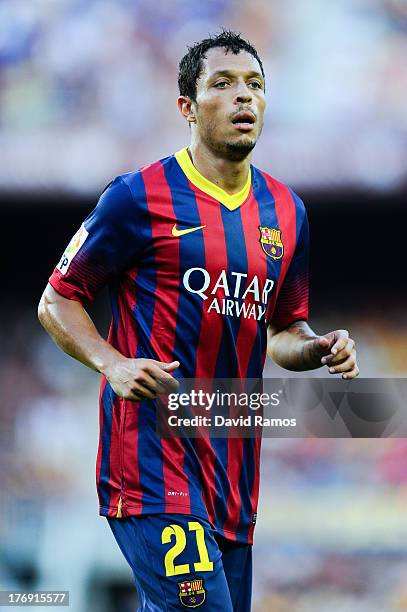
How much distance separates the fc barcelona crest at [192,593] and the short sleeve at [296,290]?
1087mm

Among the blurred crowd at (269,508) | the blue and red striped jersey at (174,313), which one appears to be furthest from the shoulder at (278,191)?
the blurred crowd at (269,508)

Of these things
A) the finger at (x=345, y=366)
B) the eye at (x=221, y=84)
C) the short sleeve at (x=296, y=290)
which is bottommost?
the finger at (x=345, y=366)

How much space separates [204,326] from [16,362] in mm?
2639

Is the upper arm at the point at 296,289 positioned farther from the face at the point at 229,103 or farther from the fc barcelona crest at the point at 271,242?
the face at the point at 229,103

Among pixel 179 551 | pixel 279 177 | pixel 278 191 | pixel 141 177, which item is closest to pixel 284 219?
pixel 278 191

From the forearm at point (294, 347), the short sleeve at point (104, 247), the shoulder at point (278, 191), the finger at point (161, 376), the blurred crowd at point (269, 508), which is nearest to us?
the finger at point (161, 376)

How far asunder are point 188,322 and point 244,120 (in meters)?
0.68

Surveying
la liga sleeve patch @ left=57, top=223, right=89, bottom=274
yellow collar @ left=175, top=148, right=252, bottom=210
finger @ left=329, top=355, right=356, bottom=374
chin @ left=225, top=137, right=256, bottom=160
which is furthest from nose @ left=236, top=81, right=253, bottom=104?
finger @ left=329, top=355, right=356, bottom=374

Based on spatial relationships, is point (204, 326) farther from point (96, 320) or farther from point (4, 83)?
point (4, 83)

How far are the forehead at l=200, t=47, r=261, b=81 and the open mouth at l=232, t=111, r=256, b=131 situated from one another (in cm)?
17

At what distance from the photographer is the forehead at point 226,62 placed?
3471 mm

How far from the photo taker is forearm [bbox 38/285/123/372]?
3.08 meters

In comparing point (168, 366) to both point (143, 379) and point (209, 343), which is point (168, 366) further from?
point (209, 343)

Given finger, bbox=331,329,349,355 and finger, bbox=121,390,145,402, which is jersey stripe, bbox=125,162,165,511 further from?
finger, bbox=331,329,349,355
